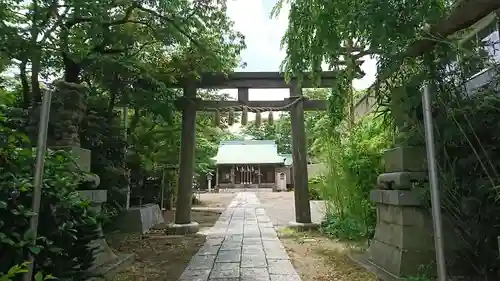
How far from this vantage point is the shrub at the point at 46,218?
185 cm

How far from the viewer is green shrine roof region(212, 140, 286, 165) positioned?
103ft

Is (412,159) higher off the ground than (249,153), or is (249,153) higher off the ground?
(249,153)

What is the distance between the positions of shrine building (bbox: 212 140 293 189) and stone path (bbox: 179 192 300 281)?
23.4 meters

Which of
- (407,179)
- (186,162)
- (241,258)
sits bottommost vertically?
(241,258)

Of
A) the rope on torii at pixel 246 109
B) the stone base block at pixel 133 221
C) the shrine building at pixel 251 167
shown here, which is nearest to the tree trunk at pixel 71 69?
the stone base block at pixel 133 221

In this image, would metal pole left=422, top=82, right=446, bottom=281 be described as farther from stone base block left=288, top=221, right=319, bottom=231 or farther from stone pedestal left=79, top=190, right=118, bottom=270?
stone base block left=288, top=221, right=319, bottom=231

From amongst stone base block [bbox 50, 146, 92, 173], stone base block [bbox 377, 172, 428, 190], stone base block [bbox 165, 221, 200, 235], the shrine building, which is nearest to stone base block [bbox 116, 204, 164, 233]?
stone base block [bbox 165, 221, 200, 235]

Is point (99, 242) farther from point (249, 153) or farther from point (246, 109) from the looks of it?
point (249, 153)

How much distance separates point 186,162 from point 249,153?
24.9 m

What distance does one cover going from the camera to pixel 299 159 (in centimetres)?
799

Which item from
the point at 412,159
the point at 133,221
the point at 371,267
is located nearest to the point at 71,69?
the point at 133,221

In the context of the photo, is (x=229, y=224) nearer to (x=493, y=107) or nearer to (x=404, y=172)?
(x=404, y=172)

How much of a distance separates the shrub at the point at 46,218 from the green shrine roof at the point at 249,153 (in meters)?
27.3

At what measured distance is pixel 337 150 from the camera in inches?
245
